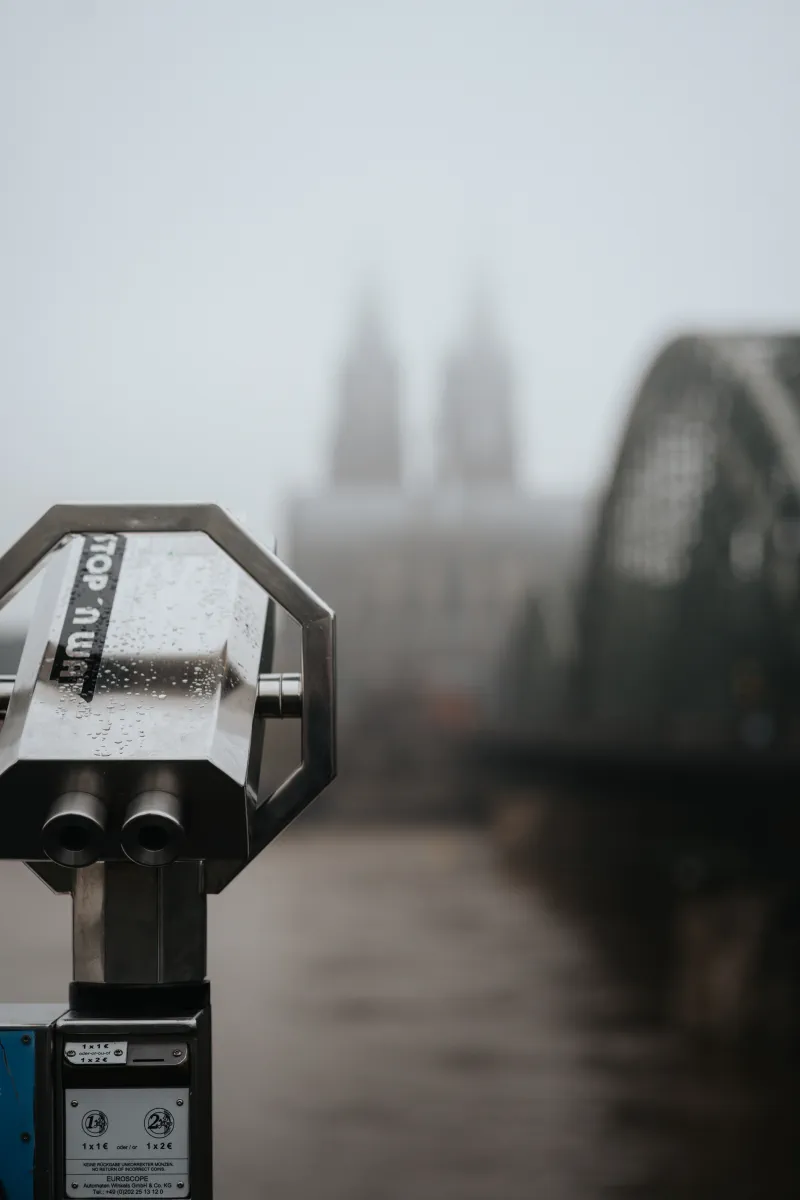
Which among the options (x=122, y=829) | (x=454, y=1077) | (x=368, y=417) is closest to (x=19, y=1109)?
(x=122, y=829)

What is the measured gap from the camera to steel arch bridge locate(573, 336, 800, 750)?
16.8 meters

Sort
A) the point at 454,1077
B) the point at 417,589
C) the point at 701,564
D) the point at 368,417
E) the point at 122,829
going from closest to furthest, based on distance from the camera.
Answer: the point at 122,829 < the point at 454,1077 < the point at 701,564 < the point at 417,589 < the point at 368,417

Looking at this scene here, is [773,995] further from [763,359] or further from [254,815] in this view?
[254,815]

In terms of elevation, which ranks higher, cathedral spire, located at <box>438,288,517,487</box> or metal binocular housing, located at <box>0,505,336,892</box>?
cathedral spire, located at <box>438,288,517,487</box>

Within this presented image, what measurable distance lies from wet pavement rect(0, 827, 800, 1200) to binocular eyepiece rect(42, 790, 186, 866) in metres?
6.15

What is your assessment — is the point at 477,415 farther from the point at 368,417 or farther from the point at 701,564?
the point at 701,564

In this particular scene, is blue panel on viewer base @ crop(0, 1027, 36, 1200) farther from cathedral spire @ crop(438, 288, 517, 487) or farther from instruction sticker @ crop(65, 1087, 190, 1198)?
cathedral spire @ crop(438, 288, 517, 487)

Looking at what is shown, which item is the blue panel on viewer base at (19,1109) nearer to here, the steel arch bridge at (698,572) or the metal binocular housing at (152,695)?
the metal binocular housing at (152,695)

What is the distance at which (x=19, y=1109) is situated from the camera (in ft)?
5.42

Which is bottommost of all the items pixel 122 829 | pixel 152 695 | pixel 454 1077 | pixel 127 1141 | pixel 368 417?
pixel 454 1077

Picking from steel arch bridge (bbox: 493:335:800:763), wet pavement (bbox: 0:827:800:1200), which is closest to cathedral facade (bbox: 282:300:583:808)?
steel arch bridge (bbox: 493:335:800:763)

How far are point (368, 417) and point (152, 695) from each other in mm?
95443

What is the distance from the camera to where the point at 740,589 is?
20703mm

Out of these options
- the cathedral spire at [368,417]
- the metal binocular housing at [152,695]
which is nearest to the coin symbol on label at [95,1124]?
the metal binocular housing at [152,695]
